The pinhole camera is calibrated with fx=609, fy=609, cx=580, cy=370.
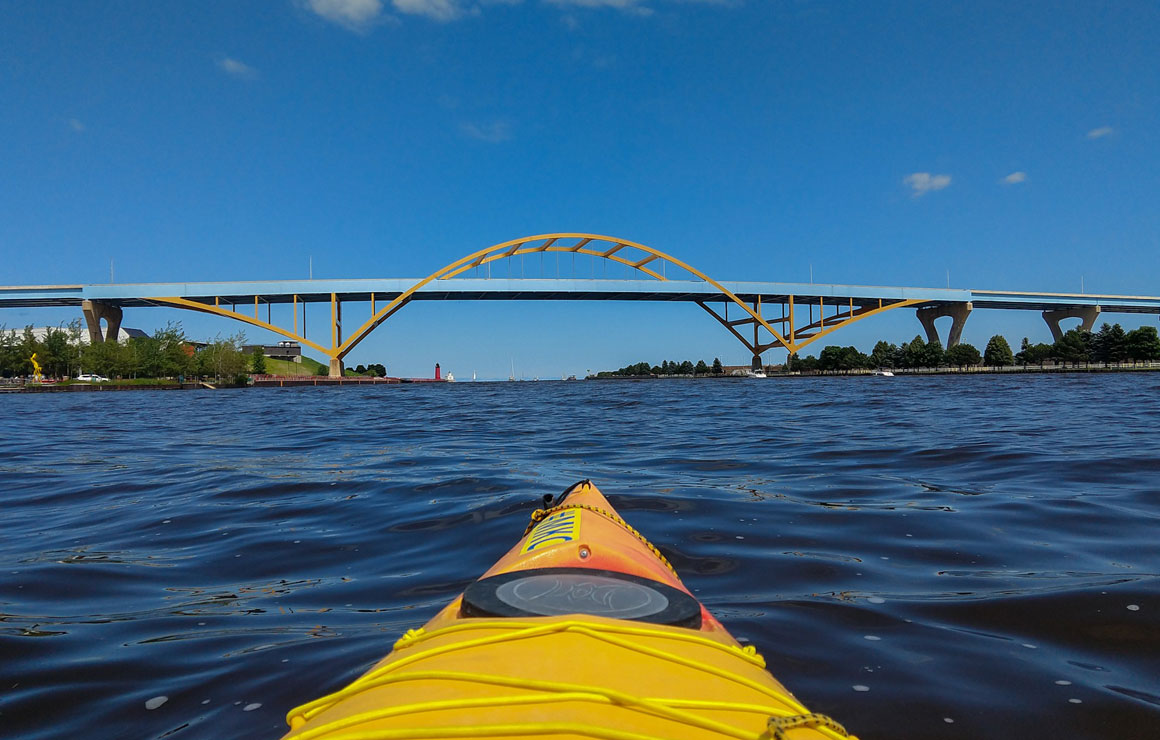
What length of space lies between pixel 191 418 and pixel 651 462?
1381 centimetres

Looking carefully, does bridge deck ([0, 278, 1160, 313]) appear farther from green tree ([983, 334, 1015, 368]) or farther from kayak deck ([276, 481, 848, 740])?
kayak deck ([276, 481, 848, 740])

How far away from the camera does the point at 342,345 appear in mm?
52312

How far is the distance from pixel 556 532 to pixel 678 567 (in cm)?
132

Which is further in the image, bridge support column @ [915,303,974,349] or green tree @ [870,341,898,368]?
green tree @ [870,341,898,368]

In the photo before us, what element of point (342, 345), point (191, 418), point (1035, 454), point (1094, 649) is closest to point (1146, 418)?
point (1035, 454)

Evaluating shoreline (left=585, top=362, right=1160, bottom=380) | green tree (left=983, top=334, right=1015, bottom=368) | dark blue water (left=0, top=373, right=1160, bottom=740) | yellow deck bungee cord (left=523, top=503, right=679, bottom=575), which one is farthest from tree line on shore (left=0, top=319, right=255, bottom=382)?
green tree (left=983, top=334, right=1015, bottom=368)

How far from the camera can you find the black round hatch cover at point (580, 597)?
1374 millimetres

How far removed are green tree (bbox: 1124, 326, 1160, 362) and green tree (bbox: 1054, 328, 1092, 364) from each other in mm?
3878

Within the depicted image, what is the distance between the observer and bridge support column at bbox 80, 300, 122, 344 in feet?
176

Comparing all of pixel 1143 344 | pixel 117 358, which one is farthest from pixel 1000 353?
pixel 117 358

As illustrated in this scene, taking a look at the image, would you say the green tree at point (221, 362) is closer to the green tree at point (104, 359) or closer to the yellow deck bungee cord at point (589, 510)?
the green tree at point (104, 359)

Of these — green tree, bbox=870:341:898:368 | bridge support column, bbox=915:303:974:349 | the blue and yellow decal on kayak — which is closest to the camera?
the blue and yellow decal on kayak

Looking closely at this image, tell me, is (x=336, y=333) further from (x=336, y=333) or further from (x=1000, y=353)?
(x=1000, y=353)

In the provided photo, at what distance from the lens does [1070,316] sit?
72250 mm
